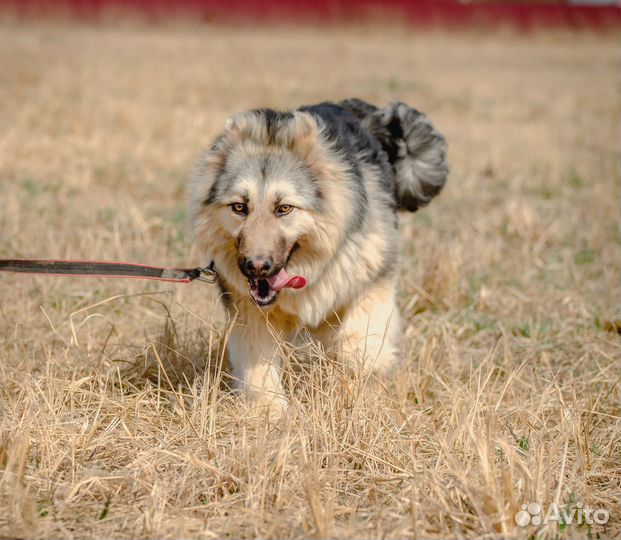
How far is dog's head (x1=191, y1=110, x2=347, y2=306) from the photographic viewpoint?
3518mm

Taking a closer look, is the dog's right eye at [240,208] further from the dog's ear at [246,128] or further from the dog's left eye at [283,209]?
the dog's ear at [246,128]

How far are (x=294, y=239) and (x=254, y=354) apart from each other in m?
0.67

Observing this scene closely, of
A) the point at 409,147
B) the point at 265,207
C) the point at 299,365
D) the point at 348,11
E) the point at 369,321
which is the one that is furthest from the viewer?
the point at 348,11

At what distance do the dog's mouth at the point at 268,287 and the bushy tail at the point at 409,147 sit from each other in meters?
1.54

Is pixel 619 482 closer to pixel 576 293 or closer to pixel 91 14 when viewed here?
pixel 576 293

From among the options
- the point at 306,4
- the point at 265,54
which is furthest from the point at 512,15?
the point at 265,54

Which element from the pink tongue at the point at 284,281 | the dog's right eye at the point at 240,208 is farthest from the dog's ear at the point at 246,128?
the pink tongue at the point at 284,281

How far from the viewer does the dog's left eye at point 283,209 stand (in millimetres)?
3570

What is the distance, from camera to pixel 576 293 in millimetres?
5629

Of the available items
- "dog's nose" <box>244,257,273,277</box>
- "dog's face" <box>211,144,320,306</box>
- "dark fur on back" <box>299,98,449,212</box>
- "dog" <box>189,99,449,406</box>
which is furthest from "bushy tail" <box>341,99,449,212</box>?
"dog's nose" <box>244,257,273,277</box>

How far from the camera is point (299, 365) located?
3701 mm

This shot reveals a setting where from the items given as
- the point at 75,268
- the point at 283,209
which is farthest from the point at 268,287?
the point at 75,268

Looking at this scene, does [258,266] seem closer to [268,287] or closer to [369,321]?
[268,287]

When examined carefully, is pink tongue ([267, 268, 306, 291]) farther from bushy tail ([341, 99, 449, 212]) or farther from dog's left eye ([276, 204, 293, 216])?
bushy tail ([341, 99, 449, 212])
